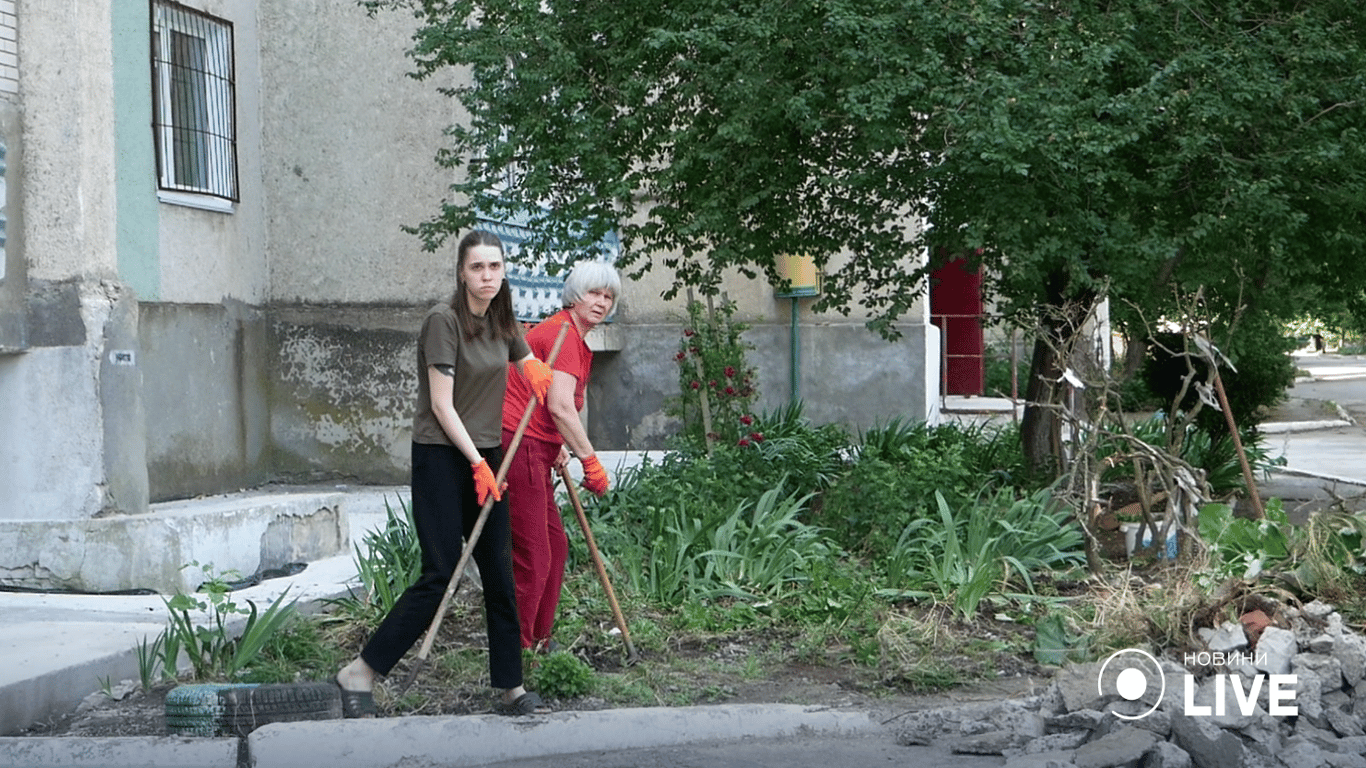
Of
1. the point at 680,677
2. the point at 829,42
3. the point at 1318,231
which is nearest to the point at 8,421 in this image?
the point at 680,677

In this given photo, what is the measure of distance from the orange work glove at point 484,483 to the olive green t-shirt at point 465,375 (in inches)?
5.8

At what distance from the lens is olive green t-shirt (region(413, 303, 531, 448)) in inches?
211

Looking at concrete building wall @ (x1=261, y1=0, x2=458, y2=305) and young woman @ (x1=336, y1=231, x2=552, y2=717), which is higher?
concrete building wall @ (x1=261, y1=0, x2=458, y2=305)

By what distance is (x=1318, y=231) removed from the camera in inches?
374

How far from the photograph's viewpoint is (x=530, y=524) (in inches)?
235

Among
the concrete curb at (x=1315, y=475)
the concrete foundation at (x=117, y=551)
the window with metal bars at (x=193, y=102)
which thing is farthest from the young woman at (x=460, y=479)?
→ the concrete curb at (x=1315, y=475)

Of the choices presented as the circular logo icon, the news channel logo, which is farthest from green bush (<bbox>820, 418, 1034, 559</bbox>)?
the news channel logo

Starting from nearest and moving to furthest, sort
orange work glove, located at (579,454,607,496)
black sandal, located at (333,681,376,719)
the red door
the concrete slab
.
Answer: black sandal, located at (333,681,376,719), the concrete slab, orange work glove, located at (579,454,607,496), the red door

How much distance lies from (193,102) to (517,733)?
7203 millimetres

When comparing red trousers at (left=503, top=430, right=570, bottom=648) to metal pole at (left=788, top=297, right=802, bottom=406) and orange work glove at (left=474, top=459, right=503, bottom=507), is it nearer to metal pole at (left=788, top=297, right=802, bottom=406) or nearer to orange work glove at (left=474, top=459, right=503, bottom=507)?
orange work glove at (left=474, top=459, right=503, bottom=507)

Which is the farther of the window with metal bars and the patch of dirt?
the window with metal bars

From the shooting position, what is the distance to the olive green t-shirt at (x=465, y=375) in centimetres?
535

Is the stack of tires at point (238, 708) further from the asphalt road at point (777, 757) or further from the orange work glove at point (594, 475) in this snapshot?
the orange work glove at point (594, 475)

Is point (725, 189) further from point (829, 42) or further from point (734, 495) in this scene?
point (734, 495)
